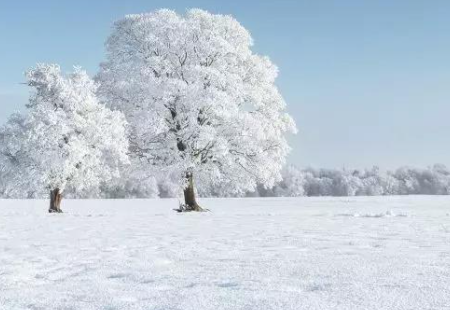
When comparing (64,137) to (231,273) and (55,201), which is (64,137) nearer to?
(55,201)

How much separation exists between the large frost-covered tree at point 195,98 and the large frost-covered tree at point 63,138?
1193 mm

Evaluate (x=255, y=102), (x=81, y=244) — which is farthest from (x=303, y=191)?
(x=81, y=244)

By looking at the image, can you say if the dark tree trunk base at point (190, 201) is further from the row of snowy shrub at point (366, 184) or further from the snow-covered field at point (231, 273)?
the row of snowy shrub at point (366, 184)

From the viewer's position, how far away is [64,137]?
30969 millimetres

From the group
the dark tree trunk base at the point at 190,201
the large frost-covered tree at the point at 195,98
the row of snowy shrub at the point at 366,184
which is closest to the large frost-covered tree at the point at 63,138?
the large frost-covered tree at the point at 195,98

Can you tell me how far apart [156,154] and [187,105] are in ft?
10.8

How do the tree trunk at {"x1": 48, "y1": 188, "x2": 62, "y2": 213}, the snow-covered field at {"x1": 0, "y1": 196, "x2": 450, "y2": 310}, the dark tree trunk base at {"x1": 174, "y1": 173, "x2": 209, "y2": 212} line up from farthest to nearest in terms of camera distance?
1. the tree trunk at {"x1": 48, "y1": 188, "x2": 62, "y2": 213}
2. the dark tree trunk base at {"x1": 174, "y1": 173, "x2": 209, "y2": 212}
3. the snow-covered field at {"x1": 0, "y1": 196, "x2": 450, "y2": 310}

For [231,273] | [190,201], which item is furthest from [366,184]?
[231,273]

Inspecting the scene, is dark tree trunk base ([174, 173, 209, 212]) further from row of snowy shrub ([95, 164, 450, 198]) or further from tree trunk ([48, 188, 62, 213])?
row of snowy shrub ([95, 164, 450, 198])

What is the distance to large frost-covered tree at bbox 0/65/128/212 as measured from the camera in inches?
1160

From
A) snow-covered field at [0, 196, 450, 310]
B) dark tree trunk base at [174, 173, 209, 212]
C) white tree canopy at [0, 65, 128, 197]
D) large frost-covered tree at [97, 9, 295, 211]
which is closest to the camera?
snow-covered field at [0, 196, 450, 310]

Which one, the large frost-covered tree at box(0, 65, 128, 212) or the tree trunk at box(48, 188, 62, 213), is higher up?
the large frost-covered tree at box(0, 65, 128, 212)

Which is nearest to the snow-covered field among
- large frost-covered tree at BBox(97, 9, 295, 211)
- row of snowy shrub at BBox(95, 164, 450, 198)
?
large frost-covered tree at BBox(97, 9, 295, 211)

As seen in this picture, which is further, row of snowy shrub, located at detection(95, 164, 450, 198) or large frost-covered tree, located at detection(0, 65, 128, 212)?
row of snowy shrub, located at detection(95, 164, 450, 198)
